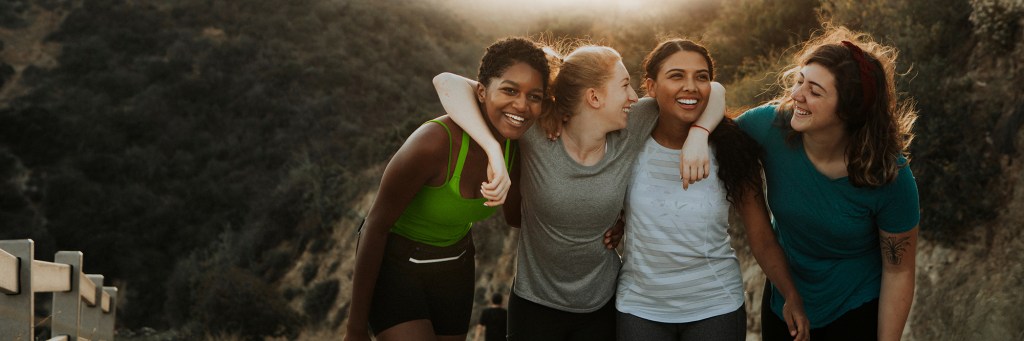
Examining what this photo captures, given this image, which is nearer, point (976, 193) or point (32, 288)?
point (32, 288)

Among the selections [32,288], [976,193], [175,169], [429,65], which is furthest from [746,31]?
[175,169]

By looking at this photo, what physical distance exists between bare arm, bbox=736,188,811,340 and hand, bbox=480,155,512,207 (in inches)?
38.1

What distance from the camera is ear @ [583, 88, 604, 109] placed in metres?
3.76

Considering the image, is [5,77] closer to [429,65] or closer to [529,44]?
[429,65]

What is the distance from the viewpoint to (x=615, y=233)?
3840mm

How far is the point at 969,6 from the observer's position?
1015cm

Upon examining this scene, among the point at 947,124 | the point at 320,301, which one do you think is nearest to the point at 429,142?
the point at 947,124

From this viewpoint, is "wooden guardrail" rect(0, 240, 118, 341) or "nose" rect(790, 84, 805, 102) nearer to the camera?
"nose" rect(790, 84, 805, 102)

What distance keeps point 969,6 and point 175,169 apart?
21.0 m

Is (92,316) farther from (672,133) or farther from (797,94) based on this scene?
(797,94)

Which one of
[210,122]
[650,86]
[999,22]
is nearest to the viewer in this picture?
[650,86]

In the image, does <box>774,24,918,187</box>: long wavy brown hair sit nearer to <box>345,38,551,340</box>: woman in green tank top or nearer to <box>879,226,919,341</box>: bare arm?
<box>879,226,919,341</box>: bare arm

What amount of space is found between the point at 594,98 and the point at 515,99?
34 centimetres

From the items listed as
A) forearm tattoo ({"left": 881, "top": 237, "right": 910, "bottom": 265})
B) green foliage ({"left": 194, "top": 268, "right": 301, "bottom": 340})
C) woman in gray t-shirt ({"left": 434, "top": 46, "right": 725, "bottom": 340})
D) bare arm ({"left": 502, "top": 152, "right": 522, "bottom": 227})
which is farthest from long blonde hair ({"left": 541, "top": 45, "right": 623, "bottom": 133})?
green foliage ({"left": 194, "top": 268, "right": 301, "bottom": 340})
